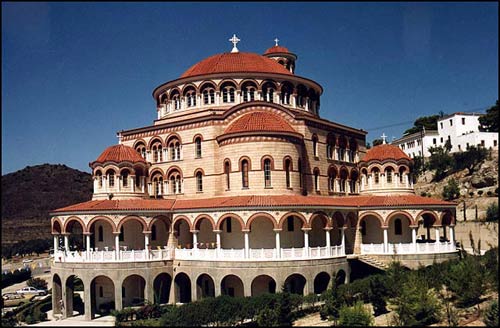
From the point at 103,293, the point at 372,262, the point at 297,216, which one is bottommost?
the point at 103,293

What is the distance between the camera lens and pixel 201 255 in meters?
34.5

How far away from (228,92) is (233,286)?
45.8ft

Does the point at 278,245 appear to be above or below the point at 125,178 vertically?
below

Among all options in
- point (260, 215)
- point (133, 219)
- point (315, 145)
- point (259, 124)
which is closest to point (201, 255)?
point (260, 215)

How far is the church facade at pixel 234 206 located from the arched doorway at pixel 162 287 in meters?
0.08

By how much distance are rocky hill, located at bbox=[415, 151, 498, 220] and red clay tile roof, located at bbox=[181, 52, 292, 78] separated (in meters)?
26.3

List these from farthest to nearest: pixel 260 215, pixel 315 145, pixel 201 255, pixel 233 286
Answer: pixel 315 145 → pixel 233 286 → pixel 201 255 → pixel 260 215

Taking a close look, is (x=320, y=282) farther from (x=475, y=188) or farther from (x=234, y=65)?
(x=475, y=188)

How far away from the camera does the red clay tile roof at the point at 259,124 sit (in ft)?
118

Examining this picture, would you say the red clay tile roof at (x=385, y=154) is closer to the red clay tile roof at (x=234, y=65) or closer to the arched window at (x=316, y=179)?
the arched window at (x=316, y=179)

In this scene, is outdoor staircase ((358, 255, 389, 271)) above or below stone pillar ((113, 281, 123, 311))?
above

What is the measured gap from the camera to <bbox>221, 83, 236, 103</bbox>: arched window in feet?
137

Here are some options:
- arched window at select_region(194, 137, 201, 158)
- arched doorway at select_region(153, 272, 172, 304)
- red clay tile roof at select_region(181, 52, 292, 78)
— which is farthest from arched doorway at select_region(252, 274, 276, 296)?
red clay tile roof at select_region(181, 52, 292, 78)

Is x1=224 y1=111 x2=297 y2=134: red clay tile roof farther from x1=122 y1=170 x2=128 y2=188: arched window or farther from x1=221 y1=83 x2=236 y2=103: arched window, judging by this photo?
x1=122 y1=170 x2=128 y2=188: arched window
